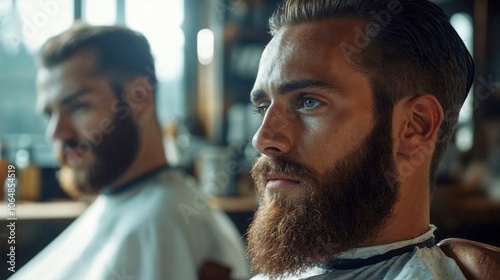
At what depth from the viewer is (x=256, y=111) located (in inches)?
47.4

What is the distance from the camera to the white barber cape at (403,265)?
1023 millimetres

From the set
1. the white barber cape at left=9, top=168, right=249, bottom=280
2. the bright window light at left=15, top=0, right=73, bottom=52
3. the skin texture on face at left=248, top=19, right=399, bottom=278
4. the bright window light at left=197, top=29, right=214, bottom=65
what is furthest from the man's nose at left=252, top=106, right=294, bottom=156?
the bright window light at left=197, top=29, right=214, bottom=65

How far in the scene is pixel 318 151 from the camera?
106cm

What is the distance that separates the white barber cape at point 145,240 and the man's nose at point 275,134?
53cm

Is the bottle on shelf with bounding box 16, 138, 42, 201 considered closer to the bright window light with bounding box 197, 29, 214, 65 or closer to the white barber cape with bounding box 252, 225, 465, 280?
the bright window light with bounding box 197, 29, 214, 65

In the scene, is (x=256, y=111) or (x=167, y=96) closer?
(x=256, y=111)

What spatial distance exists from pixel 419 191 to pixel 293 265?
0.86 feet

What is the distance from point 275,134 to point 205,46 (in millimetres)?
2649

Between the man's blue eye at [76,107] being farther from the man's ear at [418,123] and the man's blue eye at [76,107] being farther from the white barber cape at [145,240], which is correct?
the man's ear at [418,123]

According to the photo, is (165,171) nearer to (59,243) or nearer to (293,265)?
(59,243)

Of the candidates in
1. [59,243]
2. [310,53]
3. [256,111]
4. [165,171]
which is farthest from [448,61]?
[59,243]

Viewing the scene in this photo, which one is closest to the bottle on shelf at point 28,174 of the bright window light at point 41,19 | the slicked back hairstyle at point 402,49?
the bright window light at point 41,19

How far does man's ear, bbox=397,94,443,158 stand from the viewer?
1.05 meters

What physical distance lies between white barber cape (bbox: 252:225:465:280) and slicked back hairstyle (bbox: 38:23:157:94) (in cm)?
75
